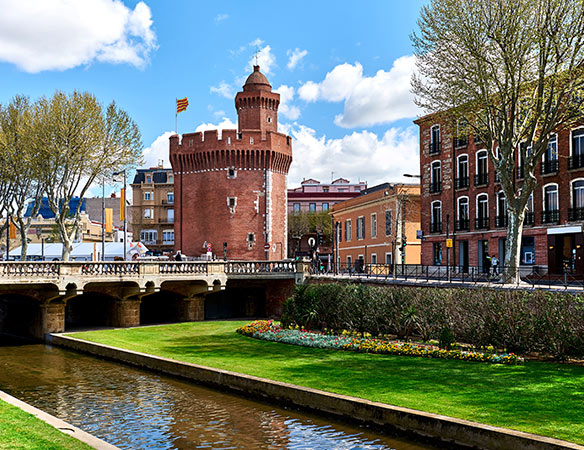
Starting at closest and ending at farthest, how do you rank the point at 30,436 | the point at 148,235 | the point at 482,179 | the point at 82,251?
the point at 30,436 < the point at 482,179 < the point at 82,251 < the point at 148,235

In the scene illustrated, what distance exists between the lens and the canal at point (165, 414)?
15031mm

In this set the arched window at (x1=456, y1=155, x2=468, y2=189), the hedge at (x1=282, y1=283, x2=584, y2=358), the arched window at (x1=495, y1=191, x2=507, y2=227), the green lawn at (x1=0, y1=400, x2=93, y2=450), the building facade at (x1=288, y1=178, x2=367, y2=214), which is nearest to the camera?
the green lawn at (x1=0, y1=400, x2=93, y2=450)

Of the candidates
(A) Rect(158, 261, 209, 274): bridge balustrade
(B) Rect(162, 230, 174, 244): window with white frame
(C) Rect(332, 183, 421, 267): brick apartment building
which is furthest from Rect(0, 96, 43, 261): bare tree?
(B) Rect(162, 230, 174, 244): window with white frame

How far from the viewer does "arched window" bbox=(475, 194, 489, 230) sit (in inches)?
1769

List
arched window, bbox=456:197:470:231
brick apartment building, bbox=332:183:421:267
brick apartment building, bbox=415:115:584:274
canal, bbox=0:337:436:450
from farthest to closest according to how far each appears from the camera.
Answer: brick apartment building, bbox=332:183:421:267
arched window, bbox=456:197:470:231
brick apartment building, bbox=415:115:584:274
canal, bbox=0:337:436:450

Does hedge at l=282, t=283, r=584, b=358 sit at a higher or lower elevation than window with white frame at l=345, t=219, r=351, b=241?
lower

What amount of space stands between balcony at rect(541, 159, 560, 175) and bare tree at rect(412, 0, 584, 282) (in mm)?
8951

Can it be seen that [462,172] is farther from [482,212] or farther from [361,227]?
[361,227]

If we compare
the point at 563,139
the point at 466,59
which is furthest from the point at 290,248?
the point at 466,59

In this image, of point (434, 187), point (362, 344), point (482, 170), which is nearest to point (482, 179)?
point (482, 170)

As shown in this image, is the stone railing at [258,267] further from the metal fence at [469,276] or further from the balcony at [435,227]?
the balcony at [435,227]

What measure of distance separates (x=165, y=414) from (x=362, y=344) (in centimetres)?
902

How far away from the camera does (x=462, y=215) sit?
4750cm

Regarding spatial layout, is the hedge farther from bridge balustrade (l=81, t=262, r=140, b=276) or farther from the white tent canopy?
the white tent canopy
